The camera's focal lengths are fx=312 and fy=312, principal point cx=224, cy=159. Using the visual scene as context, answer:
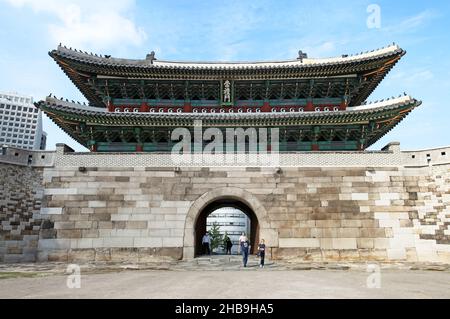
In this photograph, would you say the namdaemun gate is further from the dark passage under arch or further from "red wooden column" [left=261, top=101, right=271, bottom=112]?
"red wooden column" [left=261, top=101, right=271, bottom=112]

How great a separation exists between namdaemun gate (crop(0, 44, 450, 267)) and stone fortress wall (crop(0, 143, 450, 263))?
49mm

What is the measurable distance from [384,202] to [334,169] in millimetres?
2753

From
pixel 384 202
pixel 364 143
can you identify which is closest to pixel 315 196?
pixel 384 202

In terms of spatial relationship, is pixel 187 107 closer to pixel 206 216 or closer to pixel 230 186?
pixel 230 186

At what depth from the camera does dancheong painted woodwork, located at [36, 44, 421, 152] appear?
1714 centimetres

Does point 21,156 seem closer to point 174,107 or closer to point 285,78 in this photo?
point 174,107

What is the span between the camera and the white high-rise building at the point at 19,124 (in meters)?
101

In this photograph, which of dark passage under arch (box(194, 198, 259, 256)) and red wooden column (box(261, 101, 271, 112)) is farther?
red wooden column (box(261, 101, 271, 112))

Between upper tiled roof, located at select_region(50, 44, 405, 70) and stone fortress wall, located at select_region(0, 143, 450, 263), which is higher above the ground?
upper tiled roof, located at select_region(50, 44, 405, 70)

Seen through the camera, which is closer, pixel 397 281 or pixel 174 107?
pixel 397 281


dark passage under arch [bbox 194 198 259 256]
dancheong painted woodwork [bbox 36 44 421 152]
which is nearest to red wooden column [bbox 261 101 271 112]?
dancheong painted woodwork [bbox 36 44 421 152]

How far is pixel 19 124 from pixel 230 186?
11207 cm

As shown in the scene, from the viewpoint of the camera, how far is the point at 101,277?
9930mm

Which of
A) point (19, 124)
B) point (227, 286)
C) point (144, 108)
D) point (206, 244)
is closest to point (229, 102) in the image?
point (144, 108)
